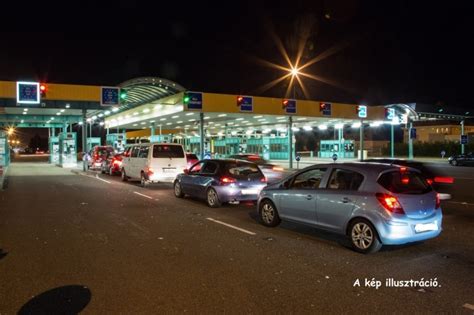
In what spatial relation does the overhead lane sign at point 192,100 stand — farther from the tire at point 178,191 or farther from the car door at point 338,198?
the car door at point 338,198

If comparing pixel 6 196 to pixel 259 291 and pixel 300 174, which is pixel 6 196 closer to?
pixel 300 174

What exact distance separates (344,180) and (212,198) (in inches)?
215

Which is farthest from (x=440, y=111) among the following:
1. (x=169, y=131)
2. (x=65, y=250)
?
(x=65, y=250)

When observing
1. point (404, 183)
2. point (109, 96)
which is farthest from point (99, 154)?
point (404, 183)

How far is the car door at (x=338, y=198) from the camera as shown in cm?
774

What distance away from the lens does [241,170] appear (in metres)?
12.9

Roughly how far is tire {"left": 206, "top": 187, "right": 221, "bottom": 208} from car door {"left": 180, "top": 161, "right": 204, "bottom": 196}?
927mm

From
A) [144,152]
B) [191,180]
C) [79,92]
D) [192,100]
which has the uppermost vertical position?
[79,92]

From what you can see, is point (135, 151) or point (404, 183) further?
point (135, 151)

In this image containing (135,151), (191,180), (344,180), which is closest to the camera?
(344,180)

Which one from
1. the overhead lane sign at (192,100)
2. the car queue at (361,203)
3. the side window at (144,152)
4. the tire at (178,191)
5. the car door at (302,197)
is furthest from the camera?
the overhead lane sign at (192,100)

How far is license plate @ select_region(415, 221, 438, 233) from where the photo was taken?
24.3ft

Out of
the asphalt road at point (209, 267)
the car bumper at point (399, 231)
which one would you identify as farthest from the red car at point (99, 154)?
the car bumper at point (399, 231)

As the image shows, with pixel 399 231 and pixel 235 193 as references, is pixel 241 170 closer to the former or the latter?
pixel 235 193
